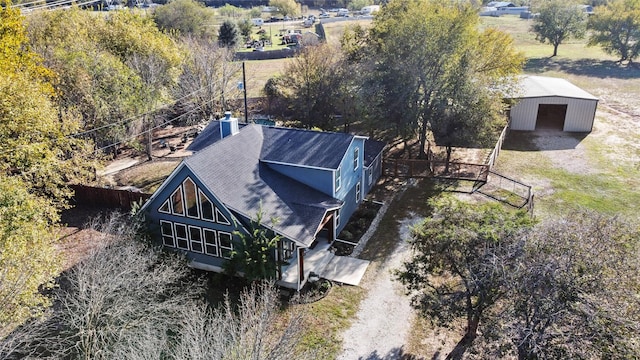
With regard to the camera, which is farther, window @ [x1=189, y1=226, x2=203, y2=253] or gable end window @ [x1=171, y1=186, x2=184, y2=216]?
window @ [x1=189, y1=226, x2=203, y2=253]

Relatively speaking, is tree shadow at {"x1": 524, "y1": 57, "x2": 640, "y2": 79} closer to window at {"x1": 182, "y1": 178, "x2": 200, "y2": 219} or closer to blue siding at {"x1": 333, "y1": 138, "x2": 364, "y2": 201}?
blue siding at {"x1": 333, "y1": 138, "x2": 364, "y2": 201}

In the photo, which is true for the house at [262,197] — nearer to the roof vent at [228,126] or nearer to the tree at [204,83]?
the roof vent at [228,126]

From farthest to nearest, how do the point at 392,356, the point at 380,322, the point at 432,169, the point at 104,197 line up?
the point at 432,169
the point at 104,197
the point at 380,322
the point at 392,356

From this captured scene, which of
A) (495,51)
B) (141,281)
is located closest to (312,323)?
(141,281)

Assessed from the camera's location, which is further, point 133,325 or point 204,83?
point 204,83

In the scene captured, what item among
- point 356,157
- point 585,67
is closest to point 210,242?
point 356,157

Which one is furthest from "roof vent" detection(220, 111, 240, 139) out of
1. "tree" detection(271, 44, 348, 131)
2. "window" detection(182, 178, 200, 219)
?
"tree" detection(271, 44, 348, 131)

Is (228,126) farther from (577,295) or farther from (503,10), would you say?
(503,10)
